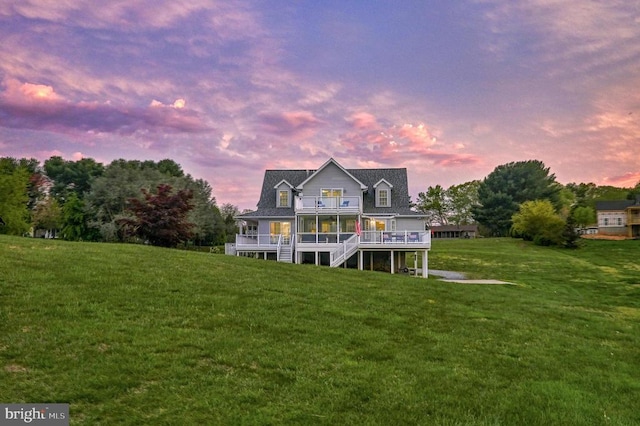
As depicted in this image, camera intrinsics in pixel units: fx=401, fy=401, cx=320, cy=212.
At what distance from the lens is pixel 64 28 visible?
70.3 feet

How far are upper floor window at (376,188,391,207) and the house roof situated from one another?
34 cm

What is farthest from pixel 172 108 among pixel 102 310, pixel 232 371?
pixel 232 371

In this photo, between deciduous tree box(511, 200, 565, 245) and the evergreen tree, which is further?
the evergreen tree

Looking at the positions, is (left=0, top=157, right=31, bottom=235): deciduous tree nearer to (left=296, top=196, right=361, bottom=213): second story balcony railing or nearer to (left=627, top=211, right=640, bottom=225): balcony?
(left=296, top=196, right=361, bottom=213): second story balcony railing

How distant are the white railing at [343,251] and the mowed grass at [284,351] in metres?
12.1

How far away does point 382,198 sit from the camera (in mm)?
33469

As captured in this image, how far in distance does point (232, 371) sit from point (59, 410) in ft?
7.08

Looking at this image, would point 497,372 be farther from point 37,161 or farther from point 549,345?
point 37,161

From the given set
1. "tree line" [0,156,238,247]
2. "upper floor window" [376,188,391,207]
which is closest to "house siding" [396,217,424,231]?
"upper floor window" [376,188,391,207]

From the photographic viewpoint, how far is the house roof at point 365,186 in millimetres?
32688

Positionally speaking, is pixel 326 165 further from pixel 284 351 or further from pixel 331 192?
pixel 284 351

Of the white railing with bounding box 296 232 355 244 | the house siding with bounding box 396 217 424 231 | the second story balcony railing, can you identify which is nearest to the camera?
the second story balcony railing

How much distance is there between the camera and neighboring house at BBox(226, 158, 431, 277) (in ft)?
91.9

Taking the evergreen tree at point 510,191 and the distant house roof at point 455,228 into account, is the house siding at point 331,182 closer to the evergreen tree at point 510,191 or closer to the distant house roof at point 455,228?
the evergreen tree at point 510,191
